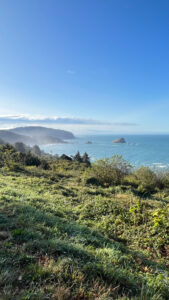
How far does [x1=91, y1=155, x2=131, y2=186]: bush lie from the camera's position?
11.3 metres

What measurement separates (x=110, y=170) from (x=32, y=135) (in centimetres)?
15534

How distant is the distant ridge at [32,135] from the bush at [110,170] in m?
115

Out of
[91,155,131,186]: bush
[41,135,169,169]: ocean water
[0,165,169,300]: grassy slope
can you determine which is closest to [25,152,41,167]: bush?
[41,135,169,169]: ocean water

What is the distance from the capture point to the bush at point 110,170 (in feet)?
37.1

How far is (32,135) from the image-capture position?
155 m

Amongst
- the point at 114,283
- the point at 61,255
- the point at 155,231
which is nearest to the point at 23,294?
the point at 61,255

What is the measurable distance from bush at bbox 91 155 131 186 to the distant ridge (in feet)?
376

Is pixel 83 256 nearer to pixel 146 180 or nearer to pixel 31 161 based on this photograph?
pixel 146 180

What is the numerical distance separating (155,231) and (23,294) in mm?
3628

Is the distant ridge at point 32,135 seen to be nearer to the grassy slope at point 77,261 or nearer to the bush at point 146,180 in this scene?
the bush at point 146,180

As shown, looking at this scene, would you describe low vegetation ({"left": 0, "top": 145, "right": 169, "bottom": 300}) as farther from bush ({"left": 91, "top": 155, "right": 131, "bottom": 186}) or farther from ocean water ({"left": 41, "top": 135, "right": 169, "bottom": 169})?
ocean water ({"left": 41, "top": 135, "right": 169, "bottom": 169})

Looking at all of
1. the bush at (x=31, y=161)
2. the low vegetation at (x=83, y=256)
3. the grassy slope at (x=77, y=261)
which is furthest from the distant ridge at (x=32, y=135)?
the grassy slope at (x=77, y=261)

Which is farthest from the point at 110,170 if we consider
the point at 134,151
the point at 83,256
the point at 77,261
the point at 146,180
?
the point at 134,151

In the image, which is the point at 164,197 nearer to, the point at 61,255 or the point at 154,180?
the point at 154,180
